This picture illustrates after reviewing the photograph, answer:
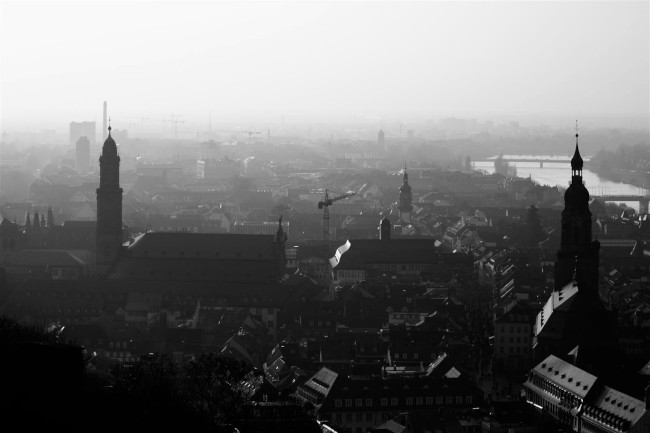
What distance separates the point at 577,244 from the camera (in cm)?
6262

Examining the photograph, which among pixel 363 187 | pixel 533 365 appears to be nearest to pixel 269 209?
pixel 363 187

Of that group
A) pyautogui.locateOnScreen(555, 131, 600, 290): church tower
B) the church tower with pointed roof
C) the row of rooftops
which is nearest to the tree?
the row of rooftops

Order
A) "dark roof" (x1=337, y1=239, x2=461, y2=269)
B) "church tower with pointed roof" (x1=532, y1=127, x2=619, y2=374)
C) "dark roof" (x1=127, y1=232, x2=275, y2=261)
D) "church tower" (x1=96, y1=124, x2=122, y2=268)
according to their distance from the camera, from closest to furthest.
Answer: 1. "church tower with pointed roof" (x1=532, y1=127, x2=619, y2=374)
2. "dark roof" (x1=127, y1=232, x2=275, y2=261)
3. "church tower" (x1=96, y1=124, x2=122, y2=268)
4. "dark roof" (x1=337, y1=239, x2=461, y2=269)

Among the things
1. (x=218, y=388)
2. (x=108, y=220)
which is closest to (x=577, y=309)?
(x=218, y=388)

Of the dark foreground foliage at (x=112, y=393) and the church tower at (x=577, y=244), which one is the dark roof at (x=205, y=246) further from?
the dark foreground foliage at (x=112, y=393)

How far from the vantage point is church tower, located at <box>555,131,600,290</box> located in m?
62.2

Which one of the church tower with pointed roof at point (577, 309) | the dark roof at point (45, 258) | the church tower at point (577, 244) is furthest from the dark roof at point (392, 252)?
the church tower at point (577, 244)

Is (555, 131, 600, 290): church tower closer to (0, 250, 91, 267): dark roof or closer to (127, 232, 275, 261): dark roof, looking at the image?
(127, 232, 275, 261): dark roof

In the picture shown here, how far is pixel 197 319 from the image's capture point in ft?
215

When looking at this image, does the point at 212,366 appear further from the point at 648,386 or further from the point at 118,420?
the point at 648,386

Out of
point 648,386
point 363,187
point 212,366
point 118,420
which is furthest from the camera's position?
point 363,187

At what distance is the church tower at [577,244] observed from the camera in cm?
6219

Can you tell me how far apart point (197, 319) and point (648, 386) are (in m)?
23.2

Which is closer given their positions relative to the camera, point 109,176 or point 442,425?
point 442,425
